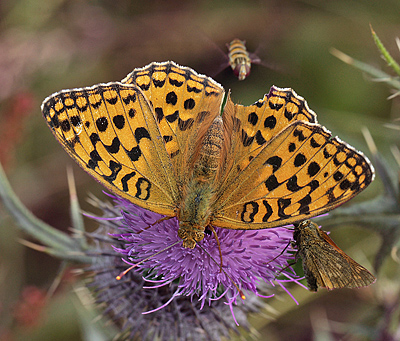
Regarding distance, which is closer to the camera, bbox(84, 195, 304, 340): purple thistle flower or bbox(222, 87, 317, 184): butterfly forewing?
bbox(222, 87, 317, 184): butterfly forewing

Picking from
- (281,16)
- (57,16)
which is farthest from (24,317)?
(281,16)

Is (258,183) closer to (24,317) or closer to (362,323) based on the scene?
(362,323)

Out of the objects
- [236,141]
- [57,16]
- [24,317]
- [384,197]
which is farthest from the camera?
[57,16]

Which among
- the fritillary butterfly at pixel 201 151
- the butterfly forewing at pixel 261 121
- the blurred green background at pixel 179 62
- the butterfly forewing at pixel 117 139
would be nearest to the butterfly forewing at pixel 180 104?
the fritillary butterfly at pixel 201 151

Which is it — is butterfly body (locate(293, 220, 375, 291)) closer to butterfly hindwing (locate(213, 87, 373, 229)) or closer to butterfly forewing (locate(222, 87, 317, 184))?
butterfly hindwing (locate(213, 87, 373, 229))

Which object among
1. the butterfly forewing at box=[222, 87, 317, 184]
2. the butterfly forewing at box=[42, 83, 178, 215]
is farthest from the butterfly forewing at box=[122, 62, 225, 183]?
the butterfly forewing at box=[222, 87, 317, 184]

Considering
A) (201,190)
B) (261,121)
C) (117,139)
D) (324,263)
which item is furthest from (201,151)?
(324,263)
